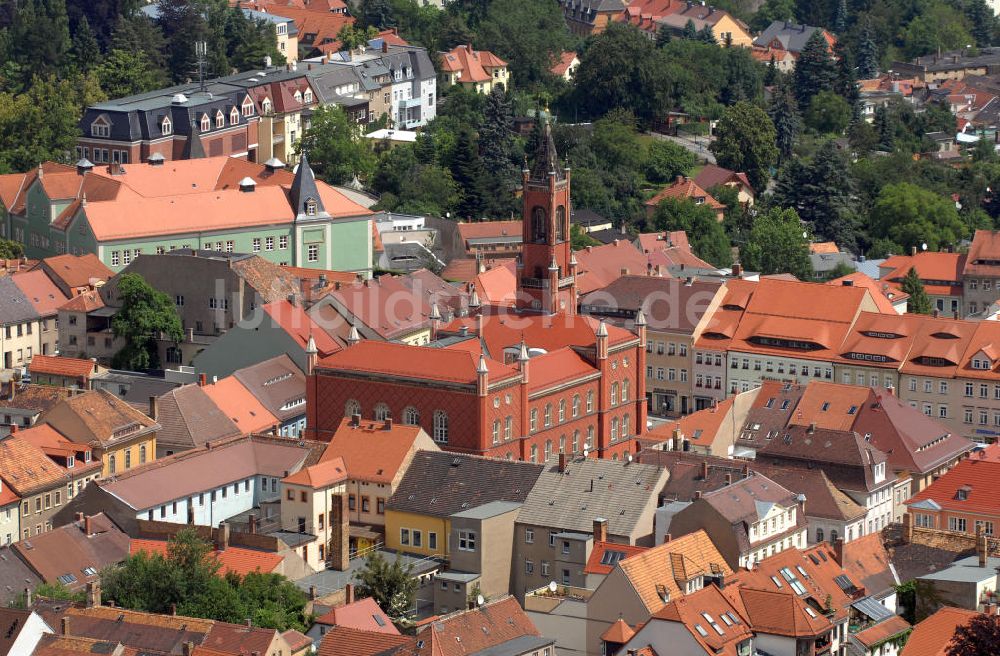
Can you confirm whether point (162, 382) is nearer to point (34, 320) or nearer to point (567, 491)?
point (34, 320)

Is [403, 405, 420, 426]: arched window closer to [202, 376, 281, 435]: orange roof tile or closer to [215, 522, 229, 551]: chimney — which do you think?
[202, 376, 281, 435]: orange roof tile

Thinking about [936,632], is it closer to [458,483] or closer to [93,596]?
[458,483]

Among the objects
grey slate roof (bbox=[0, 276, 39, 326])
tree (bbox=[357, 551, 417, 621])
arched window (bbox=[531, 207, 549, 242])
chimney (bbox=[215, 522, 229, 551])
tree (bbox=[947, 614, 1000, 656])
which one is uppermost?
arched window (bbox=[531, 207, 549, 242])

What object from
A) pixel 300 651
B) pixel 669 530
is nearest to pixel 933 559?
pixel 669 530

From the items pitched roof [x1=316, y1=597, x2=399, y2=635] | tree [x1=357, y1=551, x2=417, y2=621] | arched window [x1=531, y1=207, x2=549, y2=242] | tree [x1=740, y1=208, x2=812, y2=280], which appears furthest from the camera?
tree [x1=740, y1=208, x2=812, y2=280]

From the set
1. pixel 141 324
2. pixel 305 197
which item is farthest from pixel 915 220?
pixel 141 324

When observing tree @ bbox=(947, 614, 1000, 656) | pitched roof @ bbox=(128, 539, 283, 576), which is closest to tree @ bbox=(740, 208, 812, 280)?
pitched roof @ bbox=(128, 539, 283, 576)
